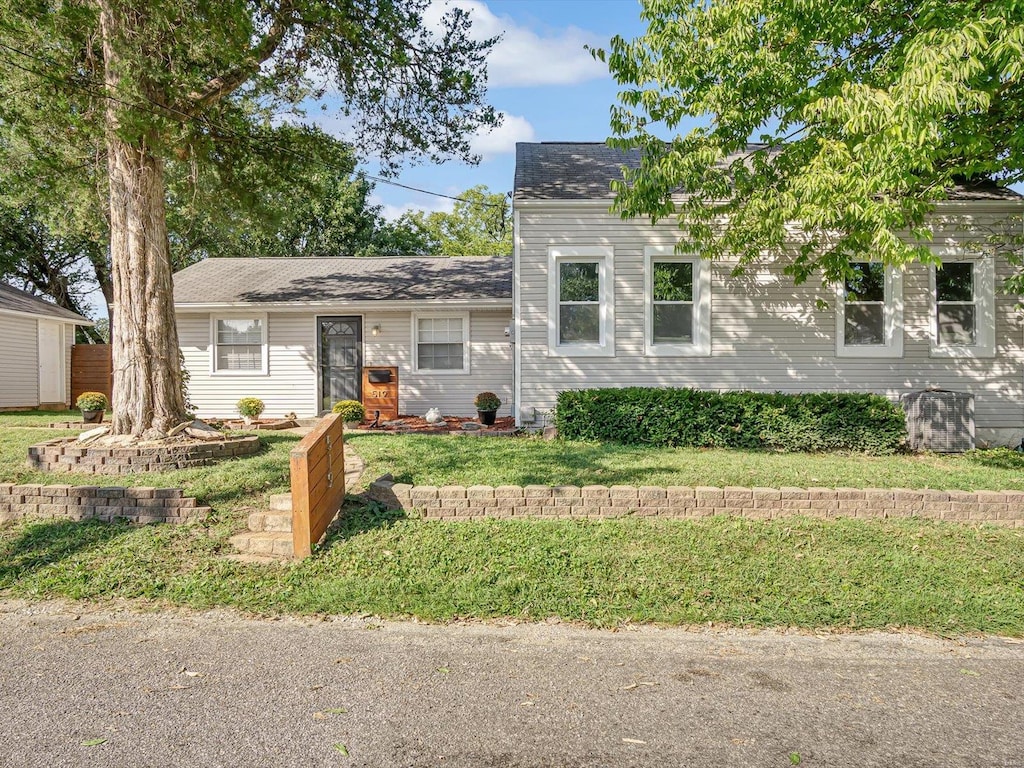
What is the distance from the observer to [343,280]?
45.7 feet

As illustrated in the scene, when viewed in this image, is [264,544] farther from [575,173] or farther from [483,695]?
[575,173]

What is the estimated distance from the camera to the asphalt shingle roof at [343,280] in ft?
41.5

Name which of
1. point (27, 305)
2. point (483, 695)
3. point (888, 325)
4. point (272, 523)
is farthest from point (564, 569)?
point (27, 305)

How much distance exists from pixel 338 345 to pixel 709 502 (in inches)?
362

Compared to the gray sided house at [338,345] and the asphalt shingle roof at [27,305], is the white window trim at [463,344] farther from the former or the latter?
the asphalt shingle roof at [27,305]

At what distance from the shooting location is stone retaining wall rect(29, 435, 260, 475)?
659 cm

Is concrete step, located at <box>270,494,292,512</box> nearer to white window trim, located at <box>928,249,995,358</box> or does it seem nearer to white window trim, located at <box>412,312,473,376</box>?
white window trim, located at <box>412,312,473,376</box>

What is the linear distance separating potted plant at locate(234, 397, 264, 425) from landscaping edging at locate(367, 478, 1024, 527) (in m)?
7.38

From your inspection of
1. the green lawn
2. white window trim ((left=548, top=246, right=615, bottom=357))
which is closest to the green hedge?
the green lawn

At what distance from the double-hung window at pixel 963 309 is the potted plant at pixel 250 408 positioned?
11.9m

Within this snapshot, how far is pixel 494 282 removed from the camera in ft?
→ 43.9

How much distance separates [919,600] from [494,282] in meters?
10.3

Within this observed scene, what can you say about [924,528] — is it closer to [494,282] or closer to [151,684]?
[151,684]

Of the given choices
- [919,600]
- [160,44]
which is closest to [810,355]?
[919,600]
